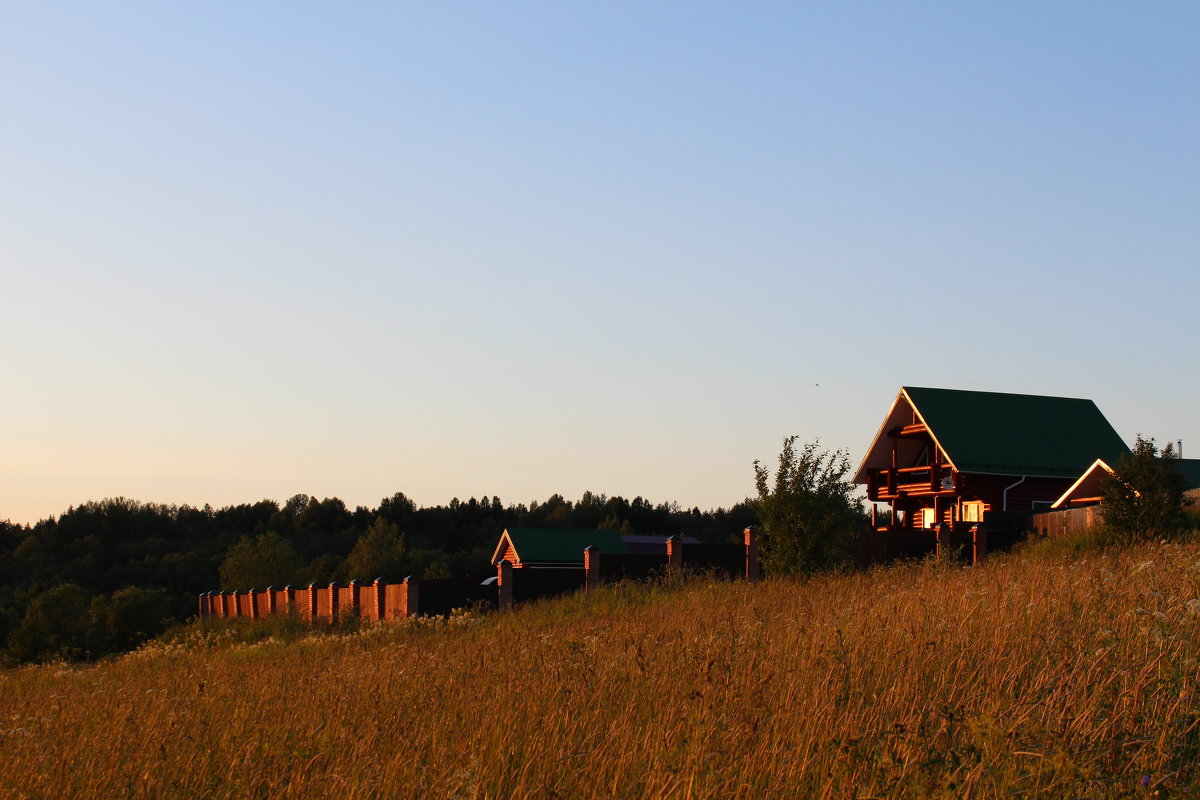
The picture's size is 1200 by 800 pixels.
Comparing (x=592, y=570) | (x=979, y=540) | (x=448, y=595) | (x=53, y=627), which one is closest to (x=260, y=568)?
(x=53, y=627)

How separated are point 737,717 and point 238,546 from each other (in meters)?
62.0

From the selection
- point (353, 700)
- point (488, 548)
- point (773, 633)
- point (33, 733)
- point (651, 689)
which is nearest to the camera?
point (651, 689)

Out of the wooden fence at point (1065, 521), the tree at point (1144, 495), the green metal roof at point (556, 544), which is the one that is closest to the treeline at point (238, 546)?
the green metal roof at point (556, 544)

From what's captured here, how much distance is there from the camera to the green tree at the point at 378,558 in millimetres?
61625

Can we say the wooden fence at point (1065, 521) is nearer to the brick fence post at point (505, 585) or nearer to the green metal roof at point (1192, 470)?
the green metal roof at point (1192, 470)

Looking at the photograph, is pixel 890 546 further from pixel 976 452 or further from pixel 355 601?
pixel 355 601

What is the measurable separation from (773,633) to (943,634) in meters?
1.91

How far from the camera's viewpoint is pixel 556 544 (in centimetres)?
4966

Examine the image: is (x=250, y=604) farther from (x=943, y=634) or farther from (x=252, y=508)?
(x=252, y=508)

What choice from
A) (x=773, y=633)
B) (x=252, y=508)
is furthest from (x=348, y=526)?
(x=773, y=633)

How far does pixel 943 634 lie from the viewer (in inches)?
316

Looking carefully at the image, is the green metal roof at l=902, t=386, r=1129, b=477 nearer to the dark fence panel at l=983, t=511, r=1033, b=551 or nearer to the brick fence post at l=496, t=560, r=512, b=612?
the dark fence panel at l=983, t=511, r=1033, b=551

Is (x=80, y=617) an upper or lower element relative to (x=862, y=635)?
lower

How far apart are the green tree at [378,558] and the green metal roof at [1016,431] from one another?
32579mm
